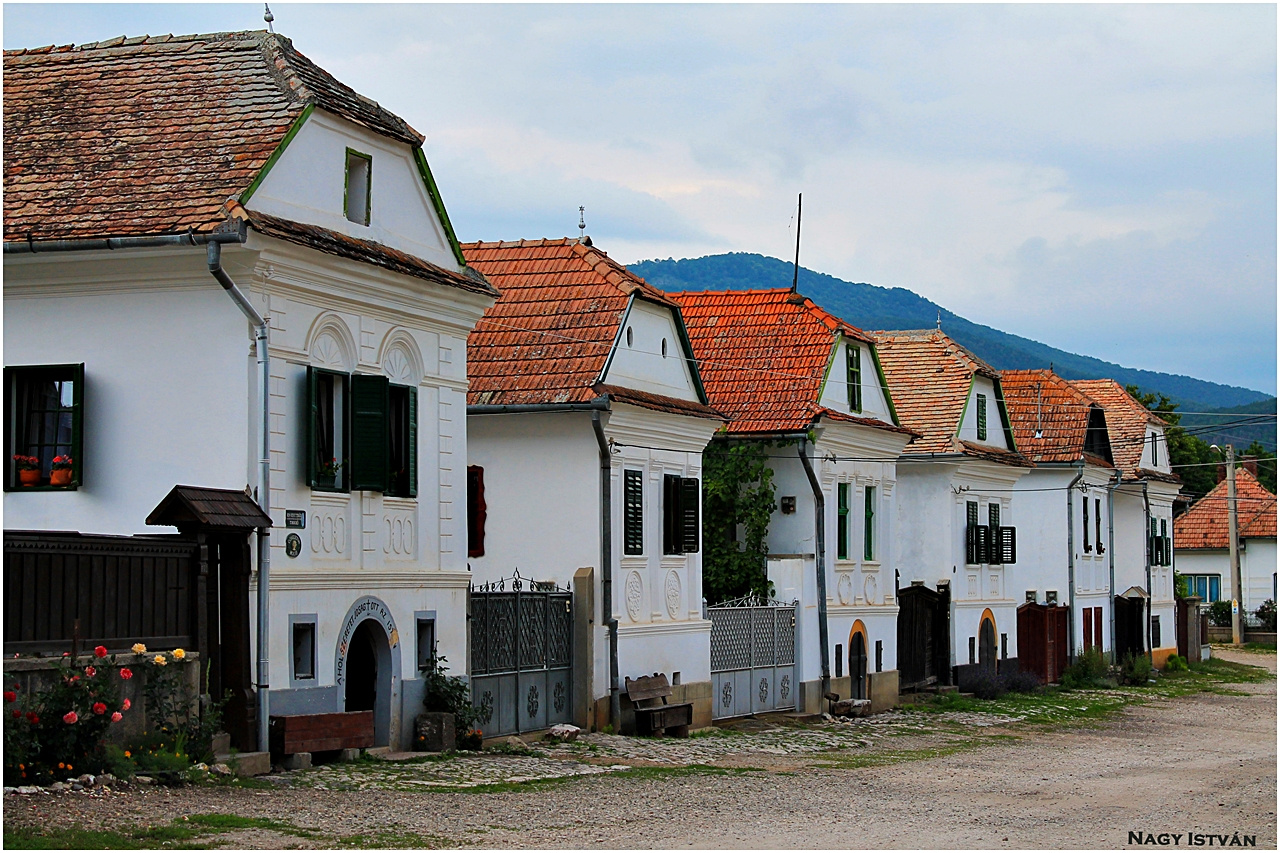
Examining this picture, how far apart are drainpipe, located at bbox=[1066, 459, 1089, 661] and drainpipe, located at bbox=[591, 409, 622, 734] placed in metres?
24.5

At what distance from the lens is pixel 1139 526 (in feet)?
182

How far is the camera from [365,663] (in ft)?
68.9

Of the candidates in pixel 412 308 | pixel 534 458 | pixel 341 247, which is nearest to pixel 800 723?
pixel 534 458

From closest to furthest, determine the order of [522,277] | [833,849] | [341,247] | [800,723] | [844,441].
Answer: [833,849] < [341,247] < [522,277] < [800,723] < [844,441]

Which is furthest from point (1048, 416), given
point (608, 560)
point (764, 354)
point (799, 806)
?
point (799, 806)

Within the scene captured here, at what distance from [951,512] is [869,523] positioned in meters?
5.61

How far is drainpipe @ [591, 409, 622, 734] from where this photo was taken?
2603 centimetres

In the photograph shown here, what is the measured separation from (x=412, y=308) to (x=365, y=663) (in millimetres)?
4314

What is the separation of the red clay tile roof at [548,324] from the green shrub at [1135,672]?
24093 millimetres

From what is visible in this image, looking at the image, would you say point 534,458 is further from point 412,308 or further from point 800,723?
point 800,723

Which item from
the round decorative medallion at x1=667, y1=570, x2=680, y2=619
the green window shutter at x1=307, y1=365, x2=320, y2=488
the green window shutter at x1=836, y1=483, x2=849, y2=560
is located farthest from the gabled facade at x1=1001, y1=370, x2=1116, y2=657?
the green window shutter at x1=307, y1=365, x2=320, y2=488

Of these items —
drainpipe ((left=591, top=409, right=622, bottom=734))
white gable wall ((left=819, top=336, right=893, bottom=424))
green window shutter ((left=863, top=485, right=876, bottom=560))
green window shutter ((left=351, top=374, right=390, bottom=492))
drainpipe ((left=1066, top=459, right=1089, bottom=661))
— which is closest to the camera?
green window shutter ((left=351, top=374, right=390, bottom=492))

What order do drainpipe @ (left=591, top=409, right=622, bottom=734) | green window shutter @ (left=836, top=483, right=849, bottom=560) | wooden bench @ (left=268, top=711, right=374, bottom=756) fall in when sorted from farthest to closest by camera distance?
1. green window shutter @ (left=836, top=483, right=849, bottom=560)
2. drainpipe @ (left=591, top=409, right=622, bottom=734)
3. wooden bench @ (left=268, top=711, right=374, bottom=756)

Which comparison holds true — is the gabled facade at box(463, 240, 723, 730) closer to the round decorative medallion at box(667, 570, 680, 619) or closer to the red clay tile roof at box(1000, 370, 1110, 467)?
the round decorative medallion at box(667, 570, 680, 619)
